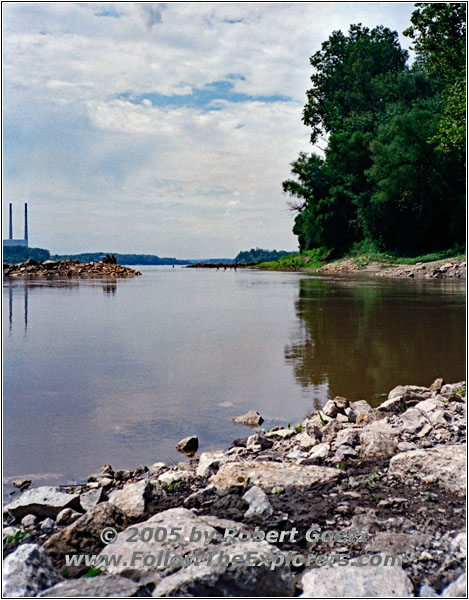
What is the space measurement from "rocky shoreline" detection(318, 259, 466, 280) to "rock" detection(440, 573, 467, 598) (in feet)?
96.5

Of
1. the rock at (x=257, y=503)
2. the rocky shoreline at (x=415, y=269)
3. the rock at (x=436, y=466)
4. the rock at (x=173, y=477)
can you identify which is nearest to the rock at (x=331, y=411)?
the rock at (x=436, y=466)

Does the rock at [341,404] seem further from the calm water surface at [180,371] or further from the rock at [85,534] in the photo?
the rock at [85,534]

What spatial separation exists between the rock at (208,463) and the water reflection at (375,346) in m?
2.25

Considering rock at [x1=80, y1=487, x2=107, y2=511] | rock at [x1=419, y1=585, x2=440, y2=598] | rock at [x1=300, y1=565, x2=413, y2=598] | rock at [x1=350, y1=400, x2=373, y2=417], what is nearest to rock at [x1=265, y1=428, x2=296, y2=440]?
rock at [x1=350, y1=400, x2=373, y2=417]

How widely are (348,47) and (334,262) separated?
844 inches

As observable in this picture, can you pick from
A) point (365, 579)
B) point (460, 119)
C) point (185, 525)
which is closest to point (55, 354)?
point (185, 525)

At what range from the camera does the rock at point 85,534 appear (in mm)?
3145

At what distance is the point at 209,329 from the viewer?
12.8 meters

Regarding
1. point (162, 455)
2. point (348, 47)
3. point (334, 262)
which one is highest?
point (348, 47)

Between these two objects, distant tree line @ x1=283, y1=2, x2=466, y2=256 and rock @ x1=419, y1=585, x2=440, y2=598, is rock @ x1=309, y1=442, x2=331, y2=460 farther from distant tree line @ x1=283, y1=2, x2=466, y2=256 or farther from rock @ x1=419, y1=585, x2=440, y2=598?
distant tree line @ x1=283, y1=2, x2=466, y2=256

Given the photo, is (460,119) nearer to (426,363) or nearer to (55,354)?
(426,363)

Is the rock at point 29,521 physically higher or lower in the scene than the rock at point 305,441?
lower

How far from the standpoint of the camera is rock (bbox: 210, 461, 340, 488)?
3.91 m

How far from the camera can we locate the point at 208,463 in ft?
→ 14.7
